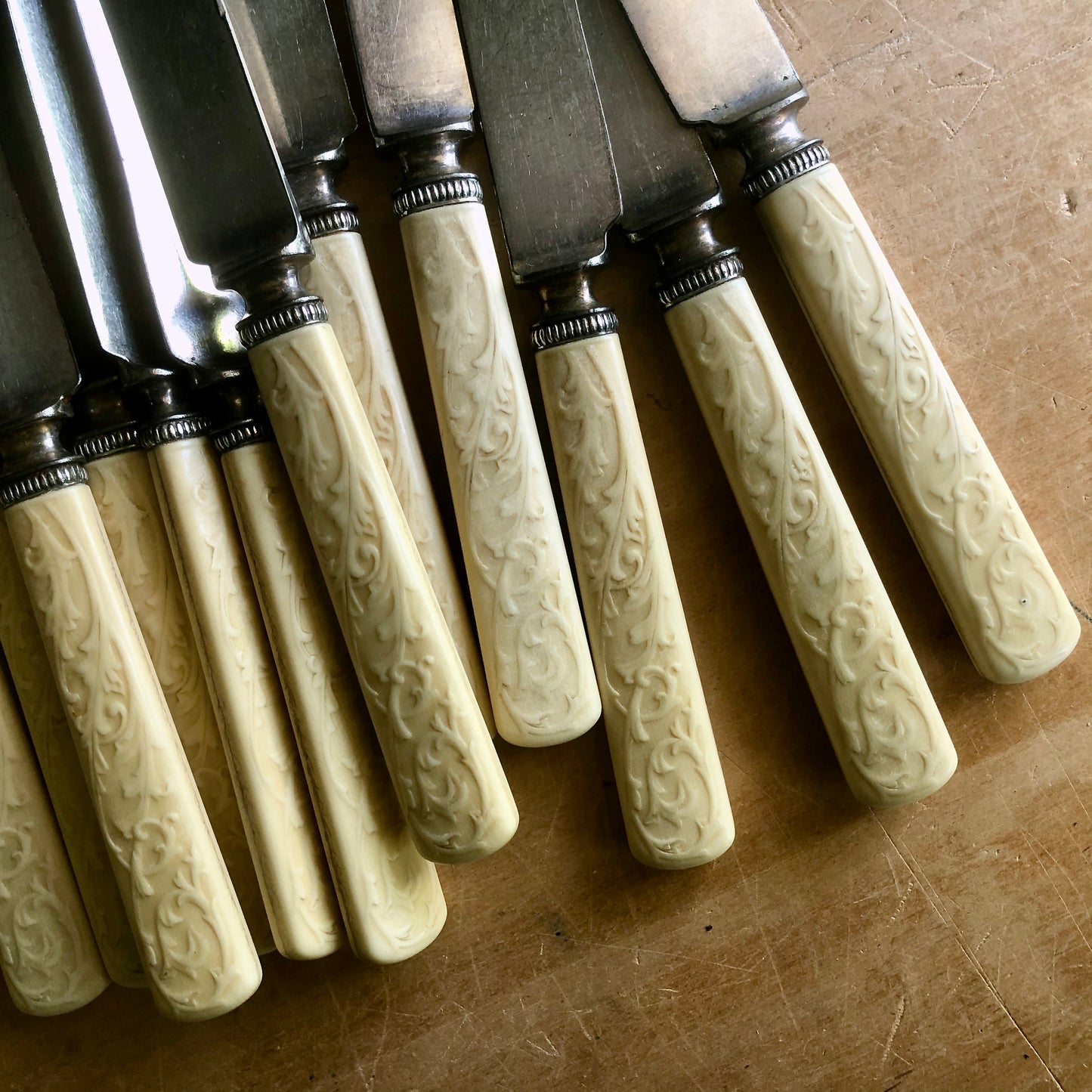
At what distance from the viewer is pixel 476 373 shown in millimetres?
812

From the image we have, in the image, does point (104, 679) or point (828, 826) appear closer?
point (104, 679)

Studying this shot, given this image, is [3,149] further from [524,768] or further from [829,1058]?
[829,1058]

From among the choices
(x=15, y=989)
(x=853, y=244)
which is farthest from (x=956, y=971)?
(x=15, y=989)

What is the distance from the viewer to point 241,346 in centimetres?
81

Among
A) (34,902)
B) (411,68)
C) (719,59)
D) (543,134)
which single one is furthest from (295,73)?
(34,902)

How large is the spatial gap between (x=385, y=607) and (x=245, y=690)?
16 cm

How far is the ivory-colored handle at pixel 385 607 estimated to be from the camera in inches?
29.4

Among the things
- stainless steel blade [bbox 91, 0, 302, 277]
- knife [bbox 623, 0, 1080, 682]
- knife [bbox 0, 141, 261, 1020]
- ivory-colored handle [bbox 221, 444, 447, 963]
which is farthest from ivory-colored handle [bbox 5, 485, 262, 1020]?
knife [bbox 623, 0, 1080, 682]

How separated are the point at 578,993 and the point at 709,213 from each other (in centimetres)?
→ 74

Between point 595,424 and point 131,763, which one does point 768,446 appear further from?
point 131,763

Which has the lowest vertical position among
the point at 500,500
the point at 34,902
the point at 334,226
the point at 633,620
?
the point at 34,902

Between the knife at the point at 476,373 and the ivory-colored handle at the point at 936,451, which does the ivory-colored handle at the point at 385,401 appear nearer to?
the knife at the point at 476,373

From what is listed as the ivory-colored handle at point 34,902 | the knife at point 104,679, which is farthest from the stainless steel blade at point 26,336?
the ivory-colored handle at point 34,902

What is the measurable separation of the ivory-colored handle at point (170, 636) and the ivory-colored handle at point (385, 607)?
152mm
